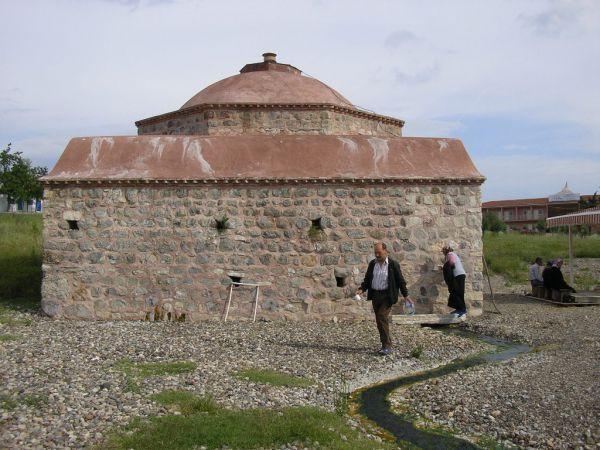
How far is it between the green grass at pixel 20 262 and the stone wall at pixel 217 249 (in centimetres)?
249

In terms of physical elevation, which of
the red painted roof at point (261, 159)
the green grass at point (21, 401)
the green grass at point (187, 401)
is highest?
the red painted roof at point (261, 159)

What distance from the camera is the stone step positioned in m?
11.1

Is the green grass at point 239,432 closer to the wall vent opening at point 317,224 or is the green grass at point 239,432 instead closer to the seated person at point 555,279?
the wall vent opening at point 317,224

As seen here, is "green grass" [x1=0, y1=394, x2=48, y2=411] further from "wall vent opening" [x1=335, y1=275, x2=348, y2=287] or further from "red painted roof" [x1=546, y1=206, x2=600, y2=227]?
"red painted roof" [x1=546, y1=206, x2=600, y2=227]

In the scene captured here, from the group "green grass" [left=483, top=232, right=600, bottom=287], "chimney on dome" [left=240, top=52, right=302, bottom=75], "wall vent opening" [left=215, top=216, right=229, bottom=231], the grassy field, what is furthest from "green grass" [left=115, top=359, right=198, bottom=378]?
"green grass" [left=483, top=232, right=600, bottom=287]

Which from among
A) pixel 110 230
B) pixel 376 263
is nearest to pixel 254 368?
pixel 376 263

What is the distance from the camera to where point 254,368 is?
7406mm

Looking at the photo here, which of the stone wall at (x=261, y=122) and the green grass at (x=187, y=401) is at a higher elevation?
the stone wall at (x=261, y=122)

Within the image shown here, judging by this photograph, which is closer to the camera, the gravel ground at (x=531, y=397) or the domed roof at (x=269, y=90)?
the gravel ground at (x=531, y=397)

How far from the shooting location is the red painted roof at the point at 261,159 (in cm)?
1148

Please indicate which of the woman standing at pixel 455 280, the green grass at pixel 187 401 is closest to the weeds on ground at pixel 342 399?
the green grass at pixel 187 401

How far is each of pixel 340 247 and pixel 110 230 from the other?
14.7 ft

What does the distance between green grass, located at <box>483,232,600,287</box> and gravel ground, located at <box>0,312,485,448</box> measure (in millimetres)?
12217

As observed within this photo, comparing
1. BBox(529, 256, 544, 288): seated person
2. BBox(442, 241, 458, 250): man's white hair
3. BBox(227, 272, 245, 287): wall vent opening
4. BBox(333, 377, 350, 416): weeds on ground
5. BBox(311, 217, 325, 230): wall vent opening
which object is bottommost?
BBox(333, 377, 350, 416): weeds on ground
